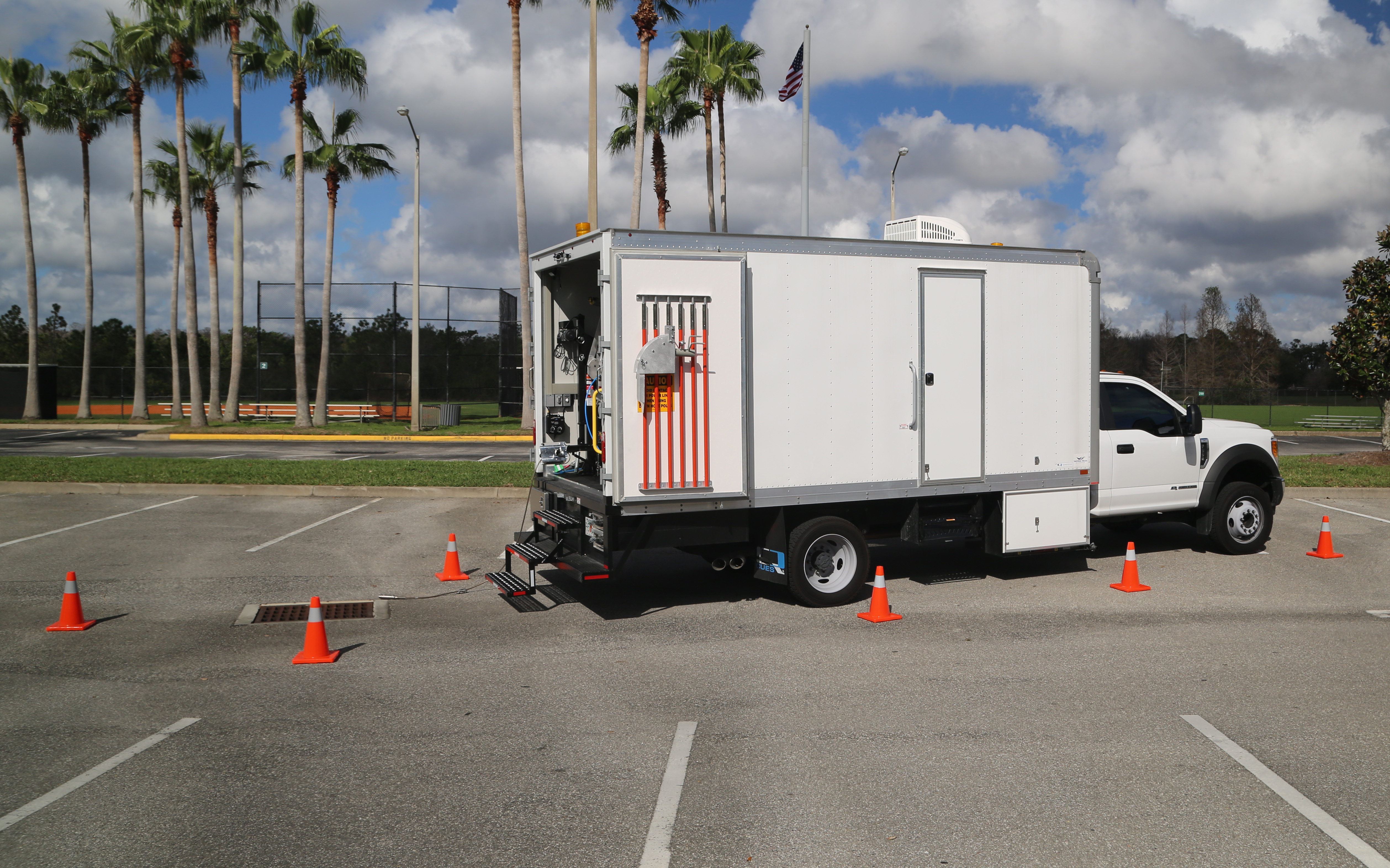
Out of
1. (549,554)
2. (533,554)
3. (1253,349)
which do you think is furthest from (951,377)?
(1253,349)

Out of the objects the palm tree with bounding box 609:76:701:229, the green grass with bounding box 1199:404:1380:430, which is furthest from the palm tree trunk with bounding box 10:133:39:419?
the green grass with bounding box 1199:404:1380:430

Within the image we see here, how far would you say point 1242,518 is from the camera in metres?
10.7

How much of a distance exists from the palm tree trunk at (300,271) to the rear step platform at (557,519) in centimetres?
2453

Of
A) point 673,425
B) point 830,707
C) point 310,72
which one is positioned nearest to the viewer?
point 830,707

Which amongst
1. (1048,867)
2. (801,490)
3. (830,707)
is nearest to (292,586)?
(801,490)

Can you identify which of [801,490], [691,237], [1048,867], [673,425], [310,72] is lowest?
[1048,867]

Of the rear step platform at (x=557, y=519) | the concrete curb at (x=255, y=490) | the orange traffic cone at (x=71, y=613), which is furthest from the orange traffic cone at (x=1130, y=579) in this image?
the orange traffic cone at (x=71, y=613)

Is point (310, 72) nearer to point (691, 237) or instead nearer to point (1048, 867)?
point (691, 237)

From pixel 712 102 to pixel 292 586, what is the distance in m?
30.3

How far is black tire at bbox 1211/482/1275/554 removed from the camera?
10562mm

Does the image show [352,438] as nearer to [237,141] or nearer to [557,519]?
[237,141]

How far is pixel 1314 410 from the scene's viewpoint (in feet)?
190

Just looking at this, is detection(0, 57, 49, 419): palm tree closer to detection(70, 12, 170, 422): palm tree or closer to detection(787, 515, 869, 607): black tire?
detection(70, 12, 170, 422): palm tree

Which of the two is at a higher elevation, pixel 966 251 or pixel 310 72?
pixel 310 72
